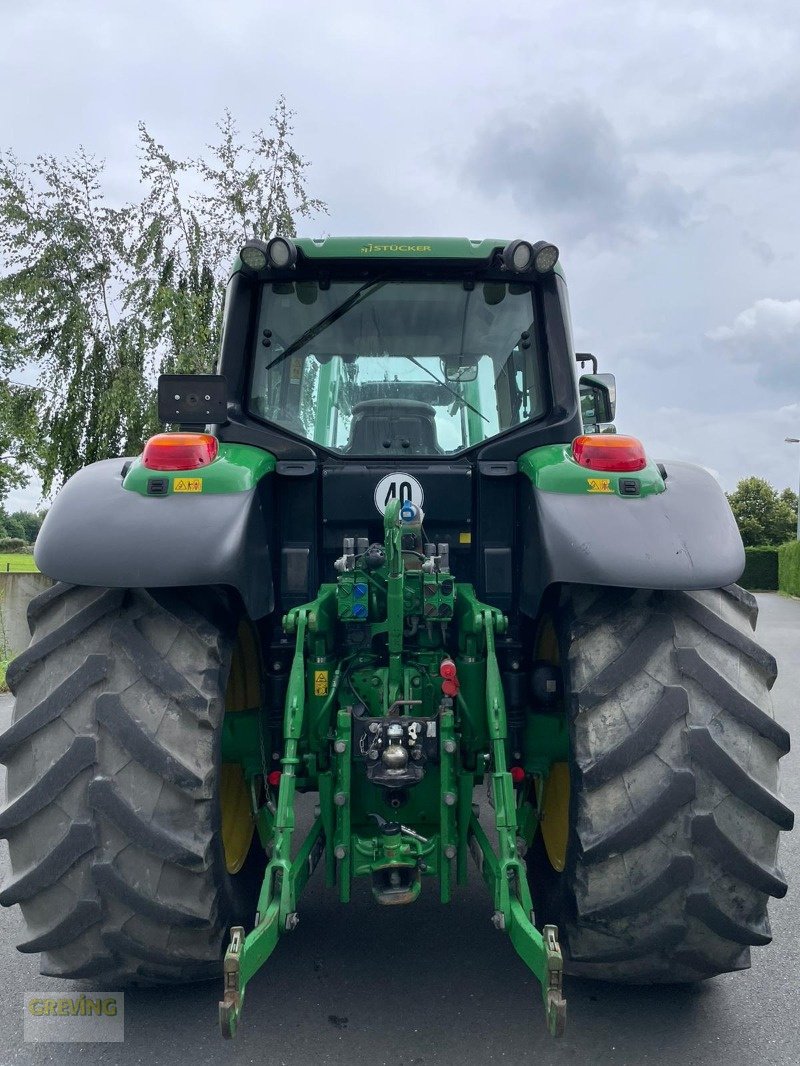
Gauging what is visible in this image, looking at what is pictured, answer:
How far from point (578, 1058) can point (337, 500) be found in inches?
75.7

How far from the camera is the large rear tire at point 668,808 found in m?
2.37

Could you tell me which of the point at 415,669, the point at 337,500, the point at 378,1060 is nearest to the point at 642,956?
the point at 378,1060

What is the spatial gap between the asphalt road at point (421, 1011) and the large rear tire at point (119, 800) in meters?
0.27

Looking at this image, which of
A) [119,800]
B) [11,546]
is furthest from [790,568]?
[11,546]

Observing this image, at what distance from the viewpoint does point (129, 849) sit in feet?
7.82

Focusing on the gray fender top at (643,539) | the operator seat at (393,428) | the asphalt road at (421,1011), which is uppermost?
the operator seat at (393,428)

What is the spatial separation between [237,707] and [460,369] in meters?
1.55

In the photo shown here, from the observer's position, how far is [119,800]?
2367mm

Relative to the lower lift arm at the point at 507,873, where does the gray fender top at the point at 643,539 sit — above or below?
above

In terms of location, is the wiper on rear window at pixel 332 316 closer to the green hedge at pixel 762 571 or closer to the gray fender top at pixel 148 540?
the gray fender top at pixel 148 540

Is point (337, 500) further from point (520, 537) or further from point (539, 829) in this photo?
point (539, 829)

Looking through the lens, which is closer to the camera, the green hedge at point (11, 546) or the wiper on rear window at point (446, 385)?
the wiper on rear window at point (446, 385)

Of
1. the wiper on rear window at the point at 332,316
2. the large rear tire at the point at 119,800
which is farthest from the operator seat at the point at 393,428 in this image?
the large rear tire at the point at 119,800

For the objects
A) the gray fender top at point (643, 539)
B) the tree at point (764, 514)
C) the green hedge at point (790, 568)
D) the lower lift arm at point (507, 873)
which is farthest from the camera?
the tree at point (764, 514)
